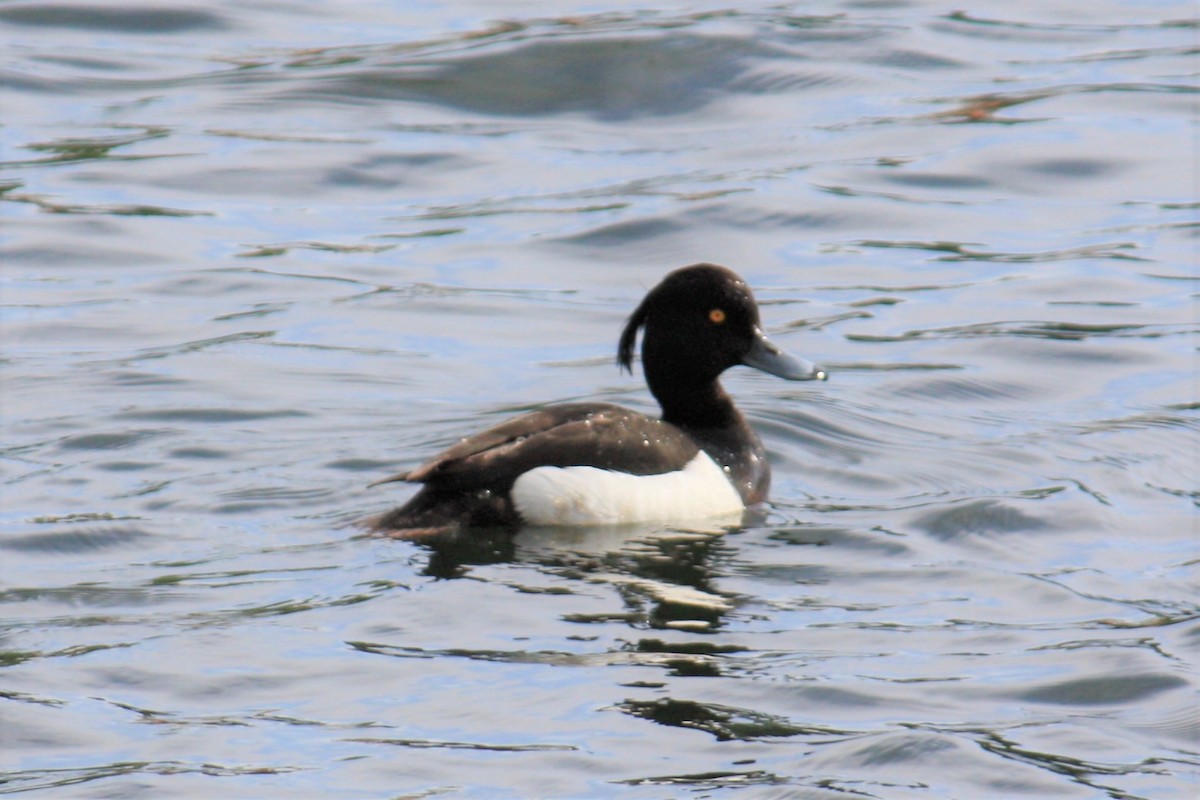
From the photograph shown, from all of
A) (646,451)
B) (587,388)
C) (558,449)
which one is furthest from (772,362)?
(587,388)

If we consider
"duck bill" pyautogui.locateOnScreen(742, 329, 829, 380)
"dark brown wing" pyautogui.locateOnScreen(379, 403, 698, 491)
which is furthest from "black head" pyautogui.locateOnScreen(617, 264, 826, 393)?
"dark brown wing" pyautogui.locateOnScreen(379, 403, 698, 491)

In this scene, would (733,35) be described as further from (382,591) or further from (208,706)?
(208,706)

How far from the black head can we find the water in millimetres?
537

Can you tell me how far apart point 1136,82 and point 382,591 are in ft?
32.9

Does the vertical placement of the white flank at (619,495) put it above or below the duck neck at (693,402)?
below

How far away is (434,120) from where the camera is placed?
1416 centimetres

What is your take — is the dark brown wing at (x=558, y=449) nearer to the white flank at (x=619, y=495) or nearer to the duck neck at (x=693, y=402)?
the white flank at (x=619, y=495)

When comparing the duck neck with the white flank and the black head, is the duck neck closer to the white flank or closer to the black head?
the black head

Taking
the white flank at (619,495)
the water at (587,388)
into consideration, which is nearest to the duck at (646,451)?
the white flank at (619,495)

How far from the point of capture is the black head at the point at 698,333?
7.98 meters

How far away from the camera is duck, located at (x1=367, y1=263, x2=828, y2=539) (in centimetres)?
724

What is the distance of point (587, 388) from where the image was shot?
9516 millimetres

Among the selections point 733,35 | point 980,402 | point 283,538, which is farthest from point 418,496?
point 733,35

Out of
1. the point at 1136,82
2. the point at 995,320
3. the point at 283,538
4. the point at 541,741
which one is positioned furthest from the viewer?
the point at 1136,82
